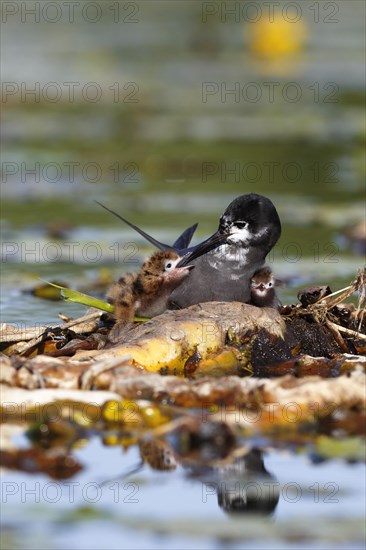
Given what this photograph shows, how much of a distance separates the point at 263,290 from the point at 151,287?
2.18 ft

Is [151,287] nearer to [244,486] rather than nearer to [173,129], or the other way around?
[244,486]

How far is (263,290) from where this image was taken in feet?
23.2

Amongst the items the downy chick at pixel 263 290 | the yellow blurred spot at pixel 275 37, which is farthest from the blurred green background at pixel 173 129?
the downy chick at pixel 263 290

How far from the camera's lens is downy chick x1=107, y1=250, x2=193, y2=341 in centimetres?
718

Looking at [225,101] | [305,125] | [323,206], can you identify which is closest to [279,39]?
[225,101]

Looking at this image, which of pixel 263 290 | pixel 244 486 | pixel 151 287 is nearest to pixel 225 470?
pixel 244 486

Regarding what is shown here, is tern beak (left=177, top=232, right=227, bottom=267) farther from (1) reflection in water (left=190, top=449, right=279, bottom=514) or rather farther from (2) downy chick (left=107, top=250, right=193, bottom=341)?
(1) reflection in water (left=190, top=449, right=279, bottom=514)

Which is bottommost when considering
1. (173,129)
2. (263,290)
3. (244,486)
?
(244,486)

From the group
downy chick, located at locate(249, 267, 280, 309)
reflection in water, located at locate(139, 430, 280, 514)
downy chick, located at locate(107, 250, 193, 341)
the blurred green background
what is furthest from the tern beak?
reflection in water, located at locate(139, 430, 280, 514)

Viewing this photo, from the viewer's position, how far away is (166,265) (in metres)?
7.29

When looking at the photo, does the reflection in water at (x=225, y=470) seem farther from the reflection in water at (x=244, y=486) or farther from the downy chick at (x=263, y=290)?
the downy chick at (x=263, y=290)

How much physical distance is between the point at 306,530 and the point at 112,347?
2312 mm

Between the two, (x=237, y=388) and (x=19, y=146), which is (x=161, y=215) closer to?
(x=19, y=146)

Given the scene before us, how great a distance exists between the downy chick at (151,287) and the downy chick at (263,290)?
44cm
